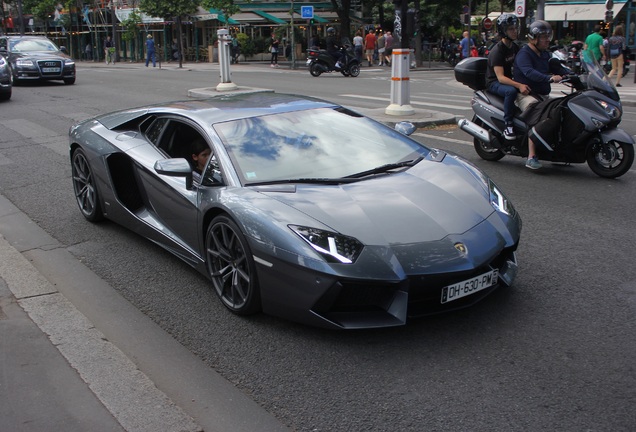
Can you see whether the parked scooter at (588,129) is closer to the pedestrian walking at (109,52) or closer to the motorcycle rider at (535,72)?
the motorcycle rider at (535,72)

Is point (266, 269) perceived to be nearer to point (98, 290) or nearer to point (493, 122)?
point (98, 290)

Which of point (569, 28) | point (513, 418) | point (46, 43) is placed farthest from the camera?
point (569, 28)

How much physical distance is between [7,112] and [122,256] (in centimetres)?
→ 1174

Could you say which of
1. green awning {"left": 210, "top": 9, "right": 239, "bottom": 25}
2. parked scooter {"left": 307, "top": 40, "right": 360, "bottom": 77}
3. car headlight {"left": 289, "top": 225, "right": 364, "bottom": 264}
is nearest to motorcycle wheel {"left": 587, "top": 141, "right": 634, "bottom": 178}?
car headlight {"left": 289, "top": 225, "right": 364, "bottom": 264}

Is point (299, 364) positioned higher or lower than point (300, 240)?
lower

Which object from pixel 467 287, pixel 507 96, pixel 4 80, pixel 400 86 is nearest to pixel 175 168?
pixel 467 287

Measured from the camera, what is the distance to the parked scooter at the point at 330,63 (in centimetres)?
2917

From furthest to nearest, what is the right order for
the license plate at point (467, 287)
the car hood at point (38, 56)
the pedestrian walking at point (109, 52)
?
the pedestrian walking at point (109, 52) < the car hood at point (38, 56) < the license plate at point (467, 287)

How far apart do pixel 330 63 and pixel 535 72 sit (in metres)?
21.7

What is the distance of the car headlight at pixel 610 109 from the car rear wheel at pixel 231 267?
17.0ft

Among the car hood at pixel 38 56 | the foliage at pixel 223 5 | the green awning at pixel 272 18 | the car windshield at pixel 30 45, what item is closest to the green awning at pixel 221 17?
the green awning at pixel 272 18

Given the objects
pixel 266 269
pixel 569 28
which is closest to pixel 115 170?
pixel 266 269

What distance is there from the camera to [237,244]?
14.2 ft

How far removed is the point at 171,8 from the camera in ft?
152
